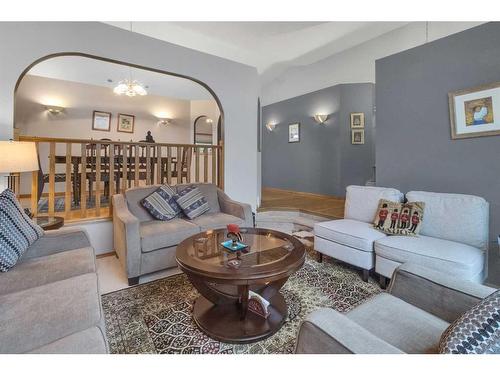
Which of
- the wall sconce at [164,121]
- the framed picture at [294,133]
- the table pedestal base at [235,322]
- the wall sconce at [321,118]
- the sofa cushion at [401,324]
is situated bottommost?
the table pedestal base at [235,322]

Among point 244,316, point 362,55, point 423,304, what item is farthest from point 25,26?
point 362,55

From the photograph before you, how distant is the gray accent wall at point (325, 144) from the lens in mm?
5645

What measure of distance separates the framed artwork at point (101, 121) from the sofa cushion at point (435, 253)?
266 inches

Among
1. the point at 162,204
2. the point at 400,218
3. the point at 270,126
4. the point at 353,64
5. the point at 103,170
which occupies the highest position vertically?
the point at 353,64

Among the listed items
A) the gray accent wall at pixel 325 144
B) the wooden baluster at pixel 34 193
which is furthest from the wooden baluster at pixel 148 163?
the gray accent wall at pixel 325 144

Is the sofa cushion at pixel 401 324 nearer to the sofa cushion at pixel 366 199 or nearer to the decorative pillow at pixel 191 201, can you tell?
the sofa cushion at pixel 366 199

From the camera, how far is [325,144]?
6082 millimetres

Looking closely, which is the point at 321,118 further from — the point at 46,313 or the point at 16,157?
the point at 46,313

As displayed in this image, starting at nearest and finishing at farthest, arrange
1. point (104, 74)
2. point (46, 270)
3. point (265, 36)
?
point (46, 270), point (265, 36), point (104, 74)

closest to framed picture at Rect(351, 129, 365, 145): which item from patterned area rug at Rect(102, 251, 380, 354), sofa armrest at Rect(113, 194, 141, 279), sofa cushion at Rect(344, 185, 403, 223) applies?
sofa cushion at Rect(344, 185, 403, 223)

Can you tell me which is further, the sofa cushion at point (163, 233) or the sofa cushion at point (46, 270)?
the sofa cushion at point (163, 233)

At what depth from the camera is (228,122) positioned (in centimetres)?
415

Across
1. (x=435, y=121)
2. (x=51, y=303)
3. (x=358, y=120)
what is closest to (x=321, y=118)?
(x=358, y=120)

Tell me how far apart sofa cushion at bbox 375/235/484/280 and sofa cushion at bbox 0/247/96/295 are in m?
2.28
